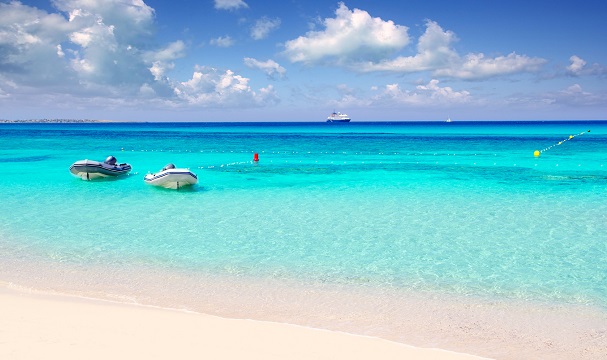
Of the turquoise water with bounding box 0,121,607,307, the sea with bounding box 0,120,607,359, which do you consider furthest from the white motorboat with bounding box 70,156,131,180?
the sea with bounding box 0,120,607,359

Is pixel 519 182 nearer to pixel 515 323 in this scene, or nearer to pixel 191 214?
pixel 191 214

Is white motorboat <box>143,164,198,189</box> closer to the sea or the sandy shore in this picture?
the sea

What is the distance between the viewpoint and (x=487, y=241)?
40.2ft

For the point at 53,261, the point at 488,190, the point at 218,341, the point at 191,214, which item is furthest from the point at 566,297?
the point at 488,190

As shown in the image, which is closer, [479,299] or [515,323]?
[515,323]

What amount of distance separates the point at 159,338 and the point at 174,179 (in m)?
14.8

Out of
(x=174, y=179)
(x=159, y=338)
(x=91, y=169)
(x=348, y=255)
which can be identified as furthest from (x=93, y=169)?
(x=159, y=338)

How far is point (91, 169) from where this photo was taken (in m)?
23.2

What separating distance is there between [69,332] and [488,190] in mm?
18171

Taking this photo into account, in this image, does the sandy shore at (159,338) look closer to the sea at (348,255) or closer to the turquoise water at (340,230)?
the sea at (348,255)

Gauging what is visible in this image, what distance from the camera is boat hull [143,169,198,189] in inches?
796

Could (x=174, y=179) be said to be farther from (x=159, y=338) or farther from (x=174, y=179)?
(x=159, y=338)

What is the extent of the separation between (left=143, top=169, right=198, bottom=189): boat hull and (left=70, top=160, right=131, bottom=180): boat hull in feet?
13.7

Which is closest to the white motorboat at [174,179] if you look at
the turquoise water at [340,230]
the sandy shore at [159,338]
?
the turquoise water at [340,230]
